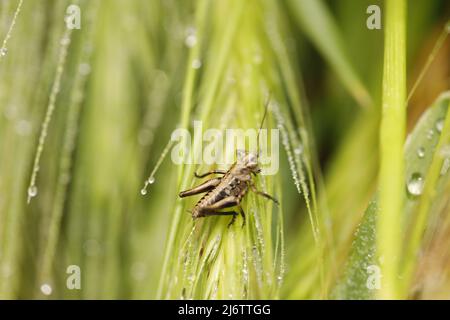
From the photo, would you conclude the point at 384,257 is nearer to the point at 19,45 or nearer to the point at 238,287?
the point at 238,287

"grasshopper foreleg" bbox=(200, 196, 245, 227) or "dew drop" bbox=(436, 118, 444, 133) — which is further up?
"dew drop" bbox=(436, 118, 444, 133)

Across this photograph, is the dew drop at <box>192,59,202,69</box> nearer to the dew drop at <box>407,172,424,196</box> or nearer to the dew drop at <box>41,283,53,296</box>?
the dew drop at <box>407,172,424,196</box>

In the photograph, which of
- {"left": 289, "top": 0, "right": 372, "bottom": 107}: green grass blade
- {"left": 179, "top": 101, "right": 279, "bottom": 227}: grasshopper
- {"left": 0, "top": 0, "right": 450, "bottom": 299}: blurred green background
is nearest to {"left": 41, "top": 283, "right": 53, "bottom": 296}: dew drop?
{"left": 0, "top": 0, "right": 450, "bottom": 299}: blurred green background

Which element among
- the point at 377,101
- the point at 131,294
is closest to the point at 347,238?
the point at 377,101

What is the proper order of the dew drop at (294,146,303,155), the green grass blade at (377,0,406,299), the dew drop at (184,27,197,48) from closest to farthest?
the green grass blade at (377,0,406,299) → the dew drop at (294,146,303,155) → the dew drop at (184,27,197,48)

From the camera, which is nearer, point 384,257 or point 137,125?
point 384,257

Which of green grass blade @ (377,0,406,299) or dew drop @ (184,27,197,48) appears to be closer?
green grass blade @ (377,0,406,299)

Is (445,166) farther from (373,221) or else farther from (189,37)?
(189,37)

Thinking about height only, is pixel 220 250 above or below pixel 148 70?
below
